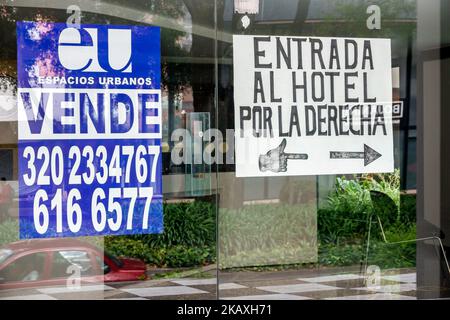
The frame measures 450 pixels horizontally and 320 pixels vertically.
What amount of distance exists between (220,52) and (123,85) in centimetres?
93

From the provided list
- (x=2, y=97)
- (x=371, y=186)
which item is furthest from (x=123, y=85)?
(x=371, y=186)

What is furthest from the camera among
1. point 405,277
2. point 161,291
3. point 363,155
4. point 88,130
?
point 405,277

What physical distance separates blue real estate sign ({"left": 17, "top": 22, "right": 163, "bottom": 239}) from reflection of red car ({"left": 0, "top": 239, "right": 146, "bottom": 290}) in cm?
11

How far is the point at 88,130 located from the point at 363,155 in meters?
2.53

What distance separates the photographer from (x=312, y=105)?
22.2 feet

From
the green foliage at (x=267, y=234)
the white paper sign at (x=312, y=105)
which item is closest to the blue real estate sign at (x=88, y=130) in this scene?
the green foliage at (x=267, y=234)

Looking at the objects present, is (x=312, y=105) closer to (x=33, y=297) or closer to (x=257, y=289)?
(x=257, y=289)

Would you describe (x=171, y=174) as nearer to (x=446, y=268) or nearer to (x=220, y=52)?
(x=220, y=52)

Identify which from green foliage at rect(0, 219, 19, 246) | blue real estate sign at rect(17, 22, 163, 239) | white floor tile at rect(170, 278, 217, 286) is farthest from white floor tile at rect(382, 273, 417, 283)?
green foliage at rect(0, 219, 19, 246)

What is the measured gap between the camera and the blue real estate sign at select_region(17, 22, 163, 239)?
6.24 m

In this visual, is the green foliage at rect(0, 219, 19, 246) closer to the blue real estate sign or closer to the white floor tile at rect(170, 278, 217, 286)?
the blue real estate sign

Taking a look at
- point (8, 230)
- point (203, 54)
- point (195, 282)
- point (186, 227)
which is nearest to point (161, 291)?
point (195, 282)

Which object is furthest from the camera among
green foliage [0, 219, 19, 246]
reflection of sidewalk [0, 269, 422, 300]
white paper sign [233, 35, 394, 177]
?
white paper sign [233, 35, 394, 177]

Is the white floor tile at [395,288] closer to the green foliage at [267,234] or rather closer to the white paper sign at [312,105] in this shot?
the green foliage at [267,234]
